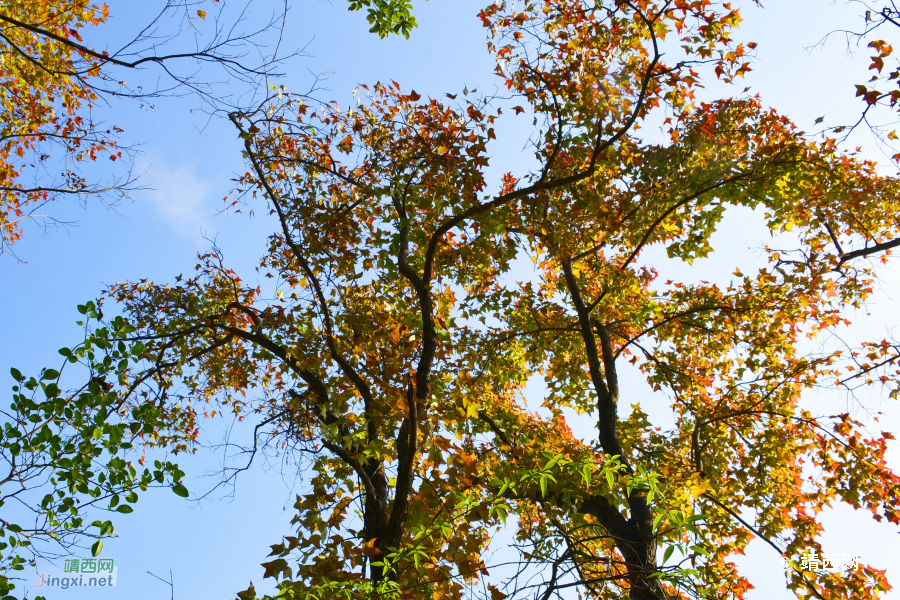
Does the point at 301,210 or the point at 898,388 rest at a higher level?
the point at 301,210

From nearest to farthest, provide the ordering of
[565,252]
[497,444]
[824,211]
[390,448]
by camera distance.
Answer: [390,448] → [565,252] → [497,444] → [824,211]

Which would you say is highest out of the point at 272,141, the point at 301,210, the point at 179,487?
the point at 272,141

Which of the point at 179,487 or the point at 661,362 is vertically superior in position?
the point at 661,362

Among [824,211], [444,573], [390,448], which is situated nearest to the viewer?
[444,573]

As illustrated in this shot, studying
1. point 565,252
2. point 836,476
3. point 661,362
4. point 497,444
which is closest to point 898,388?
point 836,476

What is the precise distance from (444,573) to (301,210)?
15.2 feet

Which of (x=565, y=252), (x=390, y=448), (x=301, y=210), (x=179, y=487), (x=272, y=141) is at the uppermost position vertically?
(x=272, y=141)

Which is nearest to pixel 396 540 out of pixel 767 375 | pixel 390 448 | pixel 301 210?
pixel 390 448

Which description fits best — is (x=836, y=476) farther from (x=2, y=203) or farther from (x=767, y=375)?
(x=2, y=203)

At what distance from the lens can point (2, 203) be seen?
816cm

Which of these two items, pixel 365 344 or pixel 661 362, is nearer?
pixel 365 344

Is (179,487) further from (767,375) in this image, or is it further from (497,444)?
(767,375)

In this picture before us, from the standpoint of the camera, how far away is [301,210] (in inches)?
261

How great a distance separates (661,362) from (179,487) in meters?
7.19
